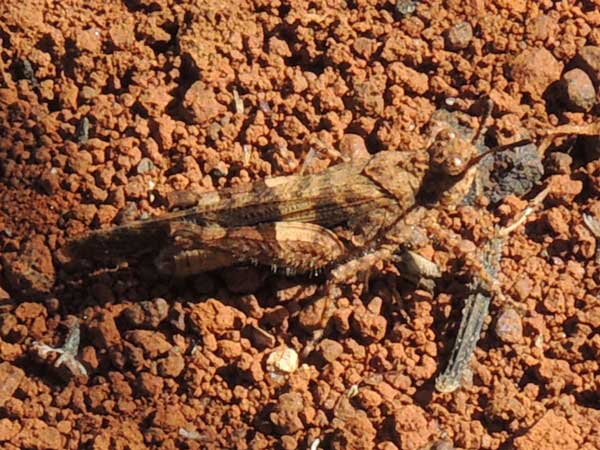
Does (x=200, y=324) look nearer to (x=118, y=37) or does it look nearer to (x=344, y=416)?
(x=344, y=416)

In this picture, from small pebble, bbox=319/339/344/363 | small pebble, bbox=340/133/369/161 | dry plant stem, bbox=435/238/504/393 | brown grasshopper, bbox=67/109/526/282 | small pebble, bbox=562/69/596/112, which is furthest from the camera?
small pebble, bbox=340/133/369/161

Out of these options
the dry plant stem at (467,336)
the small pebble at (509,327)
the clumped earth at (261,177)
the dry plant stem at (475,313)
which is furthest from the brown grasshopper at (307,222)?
the small pebble at (509,327)

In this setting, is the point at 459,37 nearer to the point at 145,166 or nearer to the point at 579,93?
the point at 579,93

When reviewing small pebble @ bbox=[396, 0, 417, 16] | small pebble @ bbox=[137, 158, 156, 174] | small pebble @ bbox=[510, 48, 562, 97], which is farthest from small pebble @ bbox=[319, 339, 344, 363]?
small pebble @ bbox=[396, 0, 417, 16]

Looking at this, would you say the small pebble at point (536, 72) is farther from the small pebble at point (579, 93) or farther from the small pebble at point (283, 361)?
the small pebble at point (283, 361)

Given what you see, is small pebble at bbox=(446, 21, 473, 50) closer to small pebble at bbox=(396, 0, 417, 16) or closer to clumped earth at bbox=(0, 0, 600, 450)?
clumped earth at bbox=(0, 0, 600, 450)

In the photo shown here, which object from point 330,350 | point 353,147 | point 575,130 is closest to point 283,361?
point 330,350

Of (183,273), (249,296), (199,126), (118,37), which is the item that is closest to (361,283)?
(249,296)
